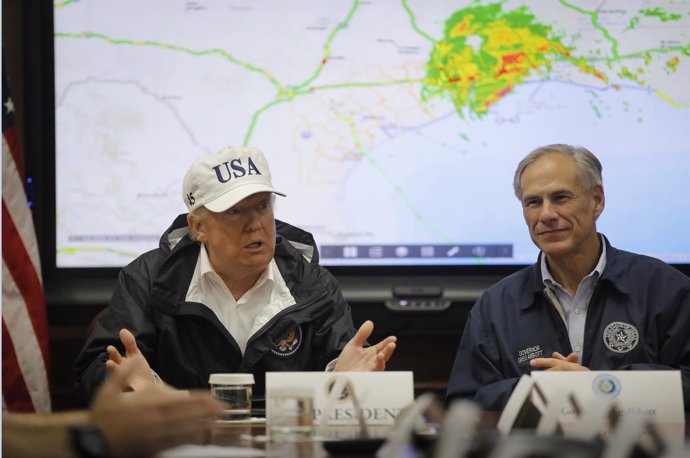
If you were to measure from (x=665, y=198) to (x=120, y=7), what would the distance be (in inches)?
100

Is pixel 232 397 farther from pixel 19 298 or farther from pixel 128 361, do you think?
pixel 19 298

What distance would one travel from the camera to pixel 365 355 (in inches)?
96.1

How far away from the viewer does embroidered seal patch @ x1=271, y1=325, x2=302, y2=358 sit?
2748 millimetres

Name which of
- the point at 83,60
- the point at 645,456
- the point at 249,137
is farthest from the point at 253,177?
the point at 645,456

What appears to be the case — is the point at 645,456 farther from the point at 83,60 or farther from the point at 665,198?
the point at 83,60

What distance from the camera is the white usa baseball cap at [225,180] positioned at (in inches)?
112

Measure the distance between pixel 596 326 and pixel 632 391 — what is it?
764mm

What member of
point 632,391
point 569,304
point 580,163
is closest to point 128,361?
point 632,391

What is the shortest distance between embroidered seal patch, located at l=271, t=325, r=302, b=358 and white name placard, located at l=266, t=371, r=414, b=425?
79 cm

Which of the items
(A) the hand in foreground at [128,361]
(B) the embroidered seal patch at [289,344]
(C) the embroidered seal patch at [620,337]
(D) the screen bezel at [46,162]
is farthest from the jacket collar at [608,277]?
(D) the screen bezel at [46,162]

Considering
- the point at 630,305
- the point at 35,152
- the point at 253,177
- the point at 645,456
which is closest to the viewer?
the point at 645,456

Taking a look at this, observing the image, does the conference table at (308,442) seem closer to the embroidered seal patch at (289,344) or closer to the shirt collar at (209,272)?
the embroidered seal patch at (289,344)

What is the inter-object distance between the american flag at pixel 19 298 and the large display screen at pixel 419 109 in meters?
0.53

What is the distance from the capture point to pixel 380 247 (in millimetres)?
4043
